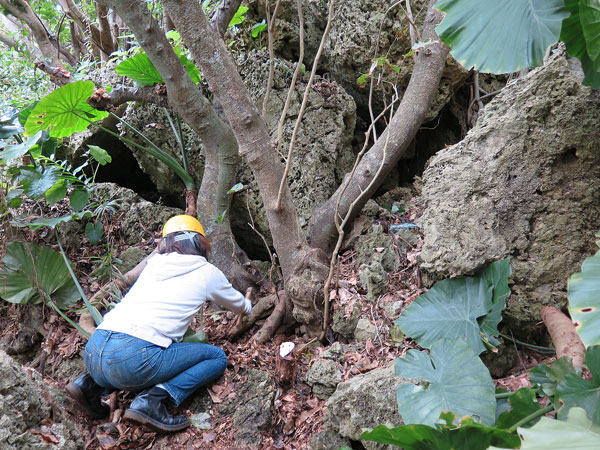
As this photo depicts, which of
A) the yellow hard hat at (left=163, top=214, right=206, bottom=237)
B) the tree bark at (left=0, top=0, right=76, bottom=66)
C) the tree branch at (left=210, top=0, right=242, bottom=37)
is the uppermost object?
the tree bark at (left=0, top=0, right=76, bottom=66)

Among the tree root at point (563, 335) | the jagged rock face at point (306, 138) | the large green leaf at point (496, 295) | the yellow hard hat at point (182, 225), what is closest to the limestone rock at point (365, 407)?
the large green leaf at point (496, 295)

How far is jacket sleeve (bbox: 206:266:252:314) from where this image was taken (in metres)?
2.96

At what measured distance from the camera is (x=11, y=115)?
4145mm

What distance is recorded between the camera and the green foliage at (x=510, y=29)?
1.78 meters

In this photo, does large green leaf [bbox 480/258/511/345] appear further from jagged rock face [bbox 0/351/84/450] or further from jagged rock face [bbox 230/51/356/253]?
jagged rock face [bbox 0/351/84/450]

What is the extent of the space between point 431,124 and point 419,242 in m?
1.87

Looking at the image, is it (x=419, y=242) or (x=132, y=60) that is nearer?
(x=419, y=242)

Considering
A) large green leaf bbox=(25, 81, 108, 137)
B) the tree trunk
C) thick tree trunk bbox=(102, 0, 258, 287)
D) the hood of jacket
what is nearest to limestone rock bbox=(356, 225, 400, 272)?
thick tree trunk bbox=(102, 0, 258, 287)

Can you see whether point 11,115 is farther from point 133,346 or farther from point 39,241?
point 133,346

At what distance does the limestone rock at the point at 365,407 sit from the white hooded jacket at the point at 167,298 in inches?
41.7

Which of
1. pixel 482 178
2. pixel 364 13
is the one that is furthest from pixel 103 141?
pixel 482 178

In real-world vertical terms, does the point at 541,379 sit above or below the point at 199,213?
below

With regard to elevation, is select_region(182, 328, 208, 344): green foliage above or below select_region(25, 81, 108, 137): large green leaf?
below

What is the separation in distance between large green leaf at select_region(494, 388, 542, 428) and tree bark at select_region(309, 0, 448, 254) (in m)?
1.95
